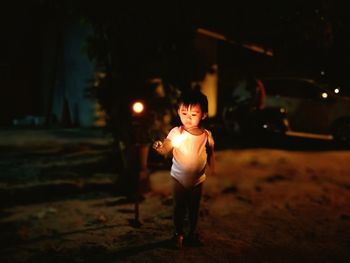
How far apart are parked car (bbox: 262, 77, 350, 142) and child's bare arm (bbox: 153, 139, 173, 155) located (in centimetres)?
918

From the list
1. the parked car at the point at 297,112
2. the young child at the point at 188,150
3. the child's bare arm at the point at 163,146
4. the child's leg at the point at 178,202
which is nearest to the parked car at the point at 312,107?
the parked car at the point at 297,112

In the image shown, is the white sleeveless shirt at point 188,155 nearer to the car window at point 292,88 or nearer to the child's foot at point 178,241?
the child's foot at point 178,241

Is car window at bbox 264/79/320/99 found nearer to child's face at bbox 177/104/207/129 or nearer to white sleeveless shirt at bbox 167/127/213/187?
white sleeveless shirt at bbox 167/127/213/187

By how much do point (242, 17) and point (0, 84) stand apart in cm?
1001

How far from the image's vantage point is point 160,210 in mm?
6715

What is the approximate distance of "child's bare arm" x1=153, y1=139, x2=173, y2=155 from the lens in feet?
15.2

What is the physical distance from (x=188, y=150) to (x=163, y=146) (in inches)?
10.1

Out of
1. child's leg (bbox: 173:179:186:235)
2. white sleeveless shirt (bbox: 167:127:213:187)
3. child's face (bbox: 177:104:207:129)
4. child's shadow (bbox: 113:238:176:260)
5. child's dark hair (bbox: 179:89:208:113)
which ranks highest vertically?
child's dark hair (bbox: 179:89:208:113)

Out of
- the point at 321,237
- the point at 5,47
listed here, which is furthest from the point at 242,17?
the point at 5,47

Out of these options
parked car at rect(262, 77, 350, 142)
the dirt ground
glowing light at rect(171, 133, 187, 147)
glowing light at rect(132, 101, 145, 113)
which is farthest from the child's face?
parked car at rect(262, 77, 350, 142)

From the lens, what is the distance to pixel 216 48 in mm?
16969

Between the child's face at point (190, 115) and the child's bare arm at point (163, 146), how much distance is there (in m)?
0.25

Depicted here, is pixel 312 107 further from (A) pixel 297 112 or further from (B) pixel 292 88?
(B) pixel 292 88

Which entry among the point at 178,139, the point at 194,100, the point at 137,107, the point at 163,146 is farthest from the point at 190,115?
the point at 137,107
